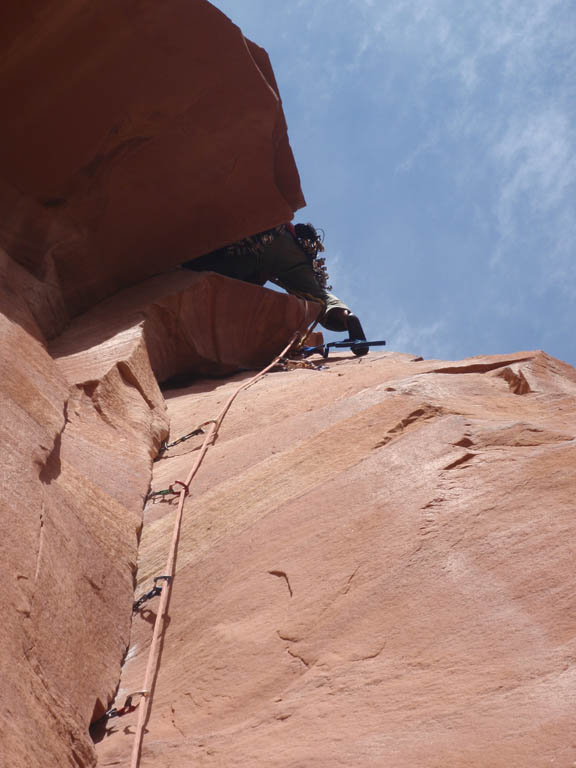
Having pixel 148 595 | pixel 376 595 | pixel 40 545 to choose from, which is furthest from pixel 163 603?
pixel 376 595

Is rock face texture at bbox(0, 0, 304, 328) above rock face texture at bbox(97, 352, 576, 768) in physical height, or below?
above

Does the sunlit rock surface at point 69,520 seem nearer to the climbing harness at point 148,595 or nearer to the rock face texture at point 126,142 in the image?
the climbing harness at point 148,595

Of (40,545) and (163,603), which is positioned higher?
(40,545)

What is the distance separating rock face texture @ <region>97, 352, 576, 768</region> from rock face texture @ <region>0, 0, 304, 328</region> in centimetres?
226

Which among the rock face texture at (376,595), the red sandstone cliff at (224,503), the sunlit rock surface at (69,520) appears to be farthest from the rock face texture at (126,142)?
the rock face texture at (376,595)

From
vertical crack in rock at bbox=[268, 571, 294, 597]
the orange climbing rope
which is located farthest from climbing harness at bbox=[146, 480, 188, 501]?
vertical crack in rock at bbox=[268, 571, 294, 597]

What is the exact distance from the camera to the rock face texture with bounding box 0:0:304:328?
14.9 feet

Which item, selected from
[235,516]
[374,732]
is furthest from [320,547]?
[374,732]

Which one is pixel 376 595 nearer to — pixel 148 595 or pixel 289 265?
pixel 148 595

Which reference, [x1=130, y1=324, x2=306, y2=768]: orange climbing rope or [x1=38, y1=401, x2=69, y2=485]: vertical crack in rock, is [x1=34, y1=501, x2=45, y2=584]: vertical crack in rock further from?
[x1=130, y1=324, x2=306, y2=768]: orange climbing rope

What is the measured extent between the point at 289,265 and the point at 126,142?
2.89 metres

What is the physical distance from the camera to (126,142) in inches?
205

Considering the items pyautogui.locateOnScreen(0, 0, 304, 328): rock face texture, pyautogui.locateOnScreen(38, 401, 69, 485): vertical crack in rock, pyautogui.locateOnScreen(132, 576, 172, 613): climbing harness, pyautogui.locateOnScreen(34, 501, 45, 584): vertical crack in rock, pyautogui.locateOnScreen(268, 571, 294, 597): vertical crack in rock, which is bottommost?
pyautogui.locateOnScreen(132, 576, 172, 613): climbing harness

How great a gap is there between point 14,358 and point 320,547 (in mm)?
1401
